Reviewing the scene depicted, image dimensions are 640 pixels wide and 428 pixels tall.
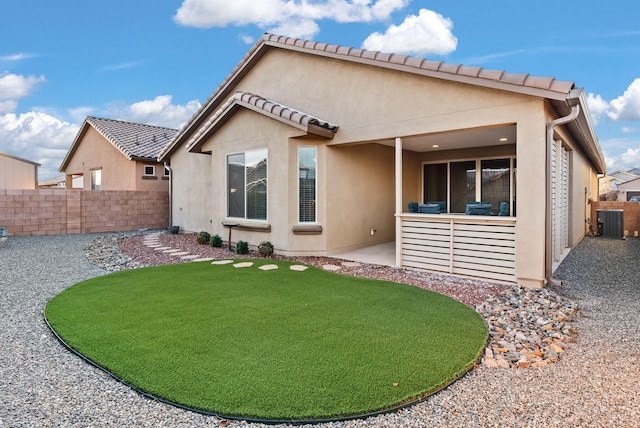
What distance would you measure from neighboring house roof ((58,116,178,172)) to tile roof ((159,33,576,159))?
22.0ft

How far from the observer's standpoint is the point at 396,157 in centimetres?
870

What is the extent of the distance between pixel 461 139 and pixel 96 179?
22148mm

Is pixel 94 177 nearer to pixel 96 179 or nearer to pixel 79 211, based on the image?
pixel 96 179

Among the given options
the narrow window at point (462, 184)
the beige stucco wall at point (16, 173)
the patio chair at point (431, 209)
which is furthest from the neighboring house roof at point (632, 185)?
Answer: the beige stucco wall at point (16, 173)

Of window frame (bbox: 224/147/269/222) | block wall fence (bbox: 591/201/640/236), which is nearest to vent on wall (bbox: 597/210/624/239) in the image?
block wall fence (bbox: 591/201/640/236)

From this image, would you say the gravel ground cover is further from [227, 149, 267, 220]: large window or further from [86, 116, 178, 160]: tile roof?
[86, 116, 178, 160]: tile roof

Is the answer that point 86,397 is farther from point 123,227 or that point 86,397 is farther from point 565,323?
point 123,227

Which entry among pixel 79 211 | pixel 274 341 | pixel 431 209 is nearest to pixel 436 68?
pixel 431 209

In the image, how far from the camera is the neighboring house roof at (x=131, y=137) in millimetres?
19219

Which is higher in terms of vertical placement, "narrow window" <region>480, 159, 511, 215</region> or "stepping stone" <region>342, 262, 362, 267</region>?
"narrow window" <region>480, 159, 511, 215</region>

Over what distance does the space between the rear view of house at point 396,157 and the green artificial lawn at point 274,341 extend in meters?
2.26

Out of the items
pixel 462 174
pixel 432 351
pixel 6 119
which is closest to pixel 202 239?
pixel 462 174

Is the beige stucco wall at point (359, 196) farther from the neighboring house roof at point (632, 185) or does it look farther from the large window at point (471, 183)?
the neighboring house roof at point (632, 185)

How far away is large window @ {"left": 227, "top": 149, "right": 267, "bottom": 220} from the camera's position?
10705 mm
